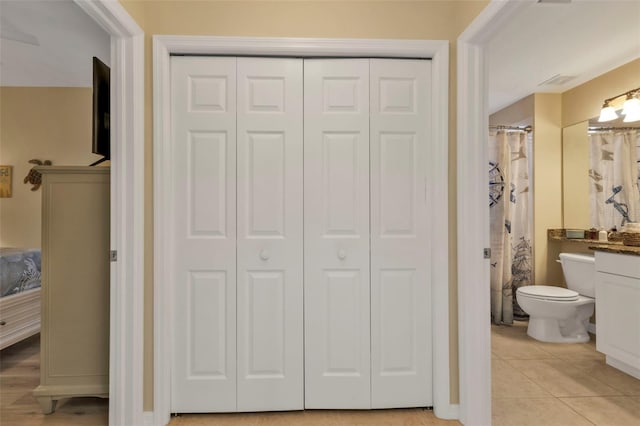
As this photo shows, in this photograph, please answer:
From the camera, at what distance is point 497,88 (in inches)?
144

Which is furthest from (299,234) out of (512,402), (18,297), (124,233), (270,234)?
(18,297)

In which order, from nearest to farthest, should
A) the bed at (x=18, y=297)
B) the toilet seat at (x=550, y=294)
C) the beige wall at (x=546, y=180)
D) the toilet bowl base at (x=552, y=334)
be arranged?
1. the bed at (x=18, y=297)
2. the toilet seat at (x=550, y=294)
3. the toilet bowl base at (x=552, y=334)
4. the beige wall at (x=546, y=180)

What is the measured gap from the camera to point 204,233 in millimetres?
1980

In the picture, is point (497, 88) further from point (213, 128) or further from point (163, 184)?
point (163, 184)

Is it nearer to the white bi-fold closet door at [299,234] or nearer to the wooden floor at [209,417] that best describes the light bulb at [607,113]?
the white bi-fold closet door at [299,234]

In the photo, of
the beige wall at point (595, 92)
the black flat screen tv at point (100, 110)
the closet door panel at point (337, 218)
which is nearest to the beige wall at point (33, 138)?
the black flat screen tv at point (100, 110)

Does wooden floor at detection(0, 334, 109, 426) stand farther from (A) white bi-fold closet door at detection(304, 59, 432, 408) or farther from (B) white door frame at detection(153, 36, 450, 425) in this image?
(A) white bi-fold closet door at detection(304, 59, 432, 408)

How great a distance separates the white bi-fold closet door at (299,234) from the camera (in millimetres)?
1971

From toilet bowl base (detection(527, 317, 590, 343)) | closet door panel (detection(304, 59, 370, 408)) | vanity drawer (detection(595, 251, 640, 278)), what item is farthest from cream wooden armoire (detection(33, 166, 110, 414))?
toilet bowl base (detection(527, 317, 590, 343))

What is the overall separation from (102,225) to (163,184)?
1.41 ft

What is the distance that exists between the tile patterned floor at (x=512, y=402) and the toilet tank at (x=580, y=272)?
58 cm

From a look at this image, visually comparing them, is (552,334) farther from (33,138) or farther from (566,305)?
(33,138)

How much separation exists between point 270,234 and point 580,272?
2.98 meters

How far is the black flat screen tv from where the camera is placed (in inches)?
76.3
